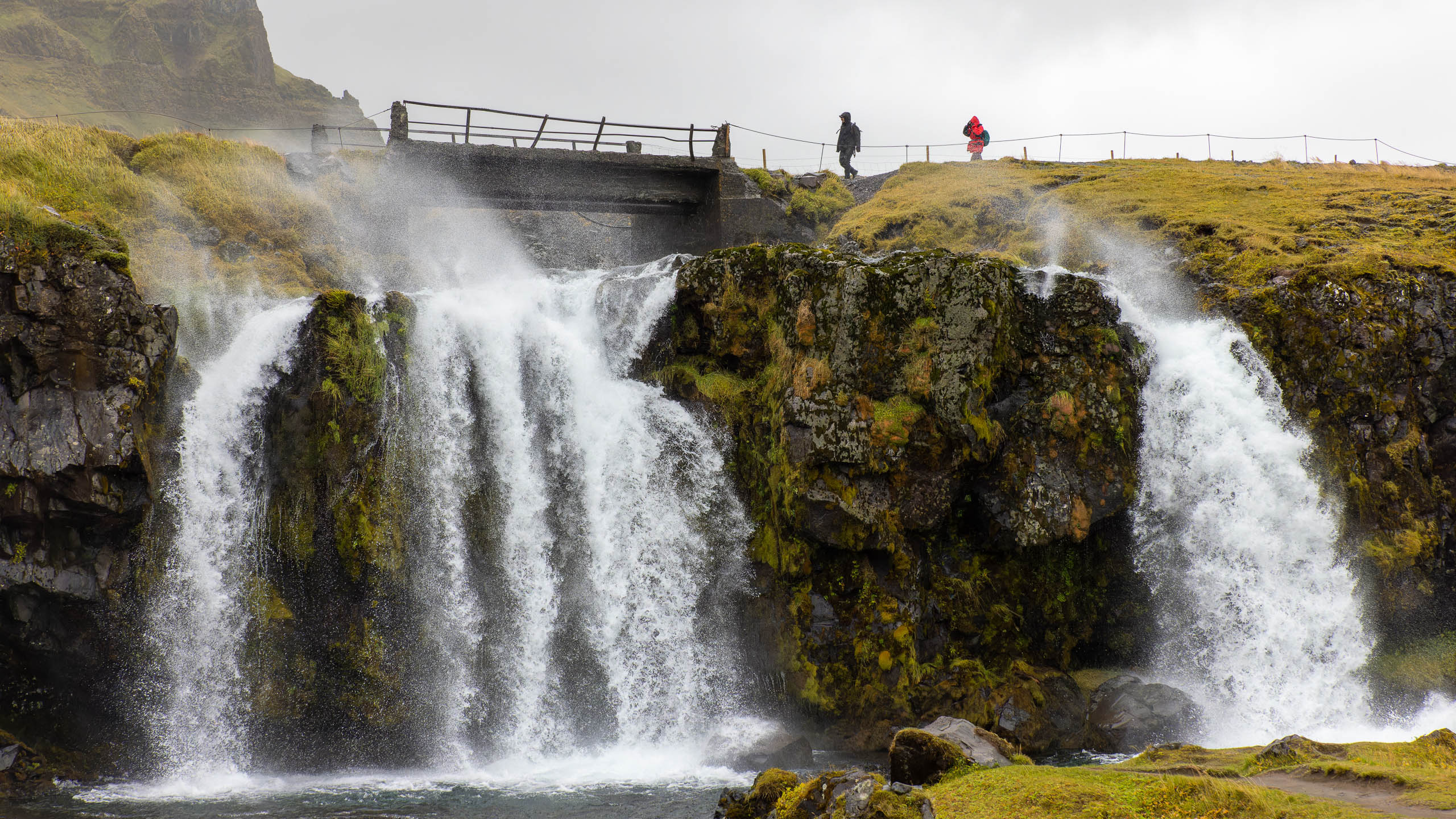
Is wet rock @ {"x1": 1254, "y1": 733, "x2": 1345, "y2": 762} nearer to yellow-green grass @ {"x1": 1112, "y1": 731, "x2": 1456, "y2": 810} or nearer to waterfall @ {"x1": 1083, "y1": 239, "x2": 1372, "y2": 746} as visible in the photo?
yellow-green grass @ {"x1": 1112, "y1": 731, "x2": 1456, "y2": 810}

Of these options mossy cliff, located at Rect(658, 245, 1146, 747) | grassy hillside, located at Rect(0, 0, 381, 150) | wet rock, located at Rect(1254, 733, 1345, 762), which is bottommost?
wet rock, located at Rect(1254, 733, 1345, 762)

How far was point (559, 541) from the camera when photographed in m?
16.1

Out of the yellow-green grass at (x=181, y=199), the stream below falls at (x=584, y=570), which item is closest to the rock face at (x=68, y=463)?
the stream below falls at (x=584, y=570)

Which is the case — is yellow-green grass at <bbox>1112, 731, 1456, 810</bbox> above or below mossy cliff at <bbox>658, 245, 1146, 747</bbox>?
below

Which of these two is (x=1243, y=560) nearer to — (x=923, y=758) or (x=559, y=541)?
(x=923, y=758)

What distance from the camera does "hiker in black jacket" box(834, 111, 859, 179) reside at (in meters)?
32.9

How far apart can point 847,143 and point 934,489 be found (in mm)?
20751

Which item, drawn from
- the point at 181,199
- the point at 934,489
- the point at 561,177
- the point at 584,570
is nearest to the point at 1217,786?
the point at 934,489

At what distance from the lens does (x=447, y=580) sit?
1533 cm

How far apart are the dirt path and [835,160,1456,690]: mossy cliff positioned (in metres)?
9.08

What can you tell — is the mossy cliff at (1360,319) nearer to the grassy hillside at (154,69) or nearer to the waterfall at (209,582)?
the waterfall at (209,582)

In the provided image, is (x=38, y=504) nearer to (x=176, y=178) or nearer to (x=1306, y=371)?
(x=176, y=178)

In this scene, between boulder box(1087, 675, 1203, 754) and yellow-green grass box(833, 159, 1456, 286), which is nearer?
boulder box(1087, 675, 1203, 754)

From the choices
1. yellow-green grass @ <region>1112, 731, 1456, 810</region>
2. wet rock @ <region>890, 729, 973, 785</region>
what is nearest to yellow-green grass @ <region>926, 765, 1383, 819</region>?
wet rock @ <region>890, 729, 973, 785</region>
